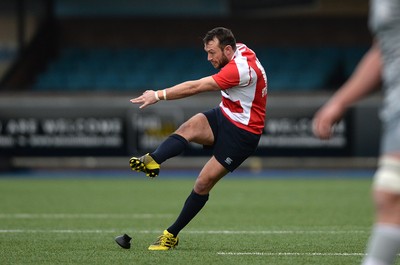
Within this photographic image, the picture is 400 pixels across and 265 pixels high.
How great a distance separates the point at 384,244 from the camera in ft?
14.1

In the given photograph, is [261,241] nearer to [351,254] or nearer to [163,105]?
[351,254]

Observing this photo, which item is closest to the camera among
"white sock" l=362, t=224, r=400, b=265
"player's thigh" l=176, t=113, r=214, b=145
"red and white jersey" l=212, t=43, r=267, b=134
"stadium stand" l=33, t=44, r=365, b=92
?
"white sock" l=362, t=224, r=400, b=265

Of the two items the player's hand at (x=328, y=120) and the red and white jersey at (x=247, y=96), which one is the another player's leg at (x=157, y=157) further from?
the player's hand at (x=328, y=120)

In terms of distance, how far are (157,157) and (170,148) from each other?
18cm

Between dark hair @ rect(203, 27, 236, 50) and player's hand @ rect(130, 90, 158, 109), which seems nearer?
player's hand @ rect(130, 90, 158, 109)

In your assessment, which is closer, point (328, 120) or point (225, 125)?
point (328, 120)

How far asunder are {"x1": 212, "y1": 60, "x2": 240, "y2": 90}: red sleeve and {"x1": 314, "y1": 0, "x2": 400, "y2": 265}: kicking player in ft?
10.8

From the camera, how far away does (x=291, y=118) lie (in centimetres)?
2144

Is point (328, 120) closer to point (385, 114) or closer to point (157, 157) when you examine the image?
point (385, 114)

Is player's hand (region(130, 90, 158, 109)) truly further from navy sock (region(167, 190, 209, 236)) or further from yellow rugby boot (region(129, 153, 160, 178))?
navy sock (region(167, 190, 209, 236))

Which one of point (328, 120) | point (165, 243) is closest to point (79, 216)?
point (165, 243)

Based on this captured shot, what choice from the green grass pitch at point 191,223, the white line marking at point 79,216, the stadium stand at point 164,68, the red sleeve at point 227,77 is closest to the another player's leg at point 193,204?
the green grass pitch at point 191,223

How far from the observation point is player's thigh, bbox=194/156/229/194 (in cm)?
799

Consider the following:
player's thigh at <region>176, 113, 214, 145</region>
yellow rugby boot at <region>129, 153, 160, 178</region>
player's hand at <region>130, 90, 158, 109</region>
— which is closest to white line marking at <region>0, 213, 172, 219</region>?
player's thigh at <region>176, 113, 214, 145</region>
